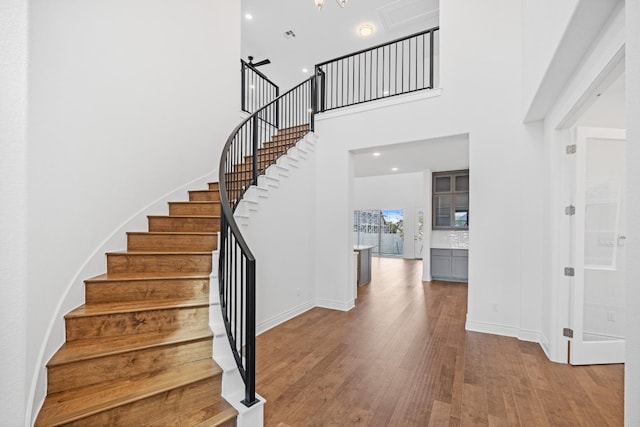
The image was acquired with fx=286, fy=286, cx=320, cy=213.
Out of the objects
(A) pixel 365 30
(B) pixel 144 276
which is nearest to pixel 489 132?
(A) pixel 365 30

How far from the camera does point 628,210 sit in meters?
1.19

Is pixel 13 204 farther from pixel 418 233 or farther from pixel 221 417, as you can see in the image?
pixel 418 233

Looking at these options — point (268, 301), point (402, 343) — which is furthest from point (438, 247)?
→ point (268, 301)

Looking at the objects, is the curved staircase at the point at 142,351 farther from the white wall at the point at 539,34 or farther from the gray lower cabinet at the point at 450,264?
the gray lower cabinet at the point at 450,264

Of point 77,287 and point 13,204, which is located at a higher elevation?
point 13,204

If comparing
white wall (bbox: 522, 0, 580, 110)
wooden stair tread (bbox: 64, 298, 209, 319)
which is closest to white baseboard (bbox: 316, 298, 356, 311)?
wooden stair tread (bbox: 64, 298, 209, 319)

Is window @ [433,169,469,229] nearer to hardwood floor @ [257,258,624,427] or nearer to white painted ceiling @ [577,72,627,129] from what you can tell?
hardwood floor @ [257,258,624,427]

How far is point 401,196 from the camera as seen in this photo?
11492mm

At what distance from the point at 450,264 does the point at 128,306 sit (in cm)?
666

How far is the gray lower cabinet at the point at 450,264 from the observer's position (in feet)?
22.4

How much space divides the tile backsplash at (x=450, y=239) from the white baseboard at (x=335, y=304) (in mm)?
3576

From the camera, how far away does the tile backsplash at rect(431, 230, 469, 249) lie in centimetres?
710

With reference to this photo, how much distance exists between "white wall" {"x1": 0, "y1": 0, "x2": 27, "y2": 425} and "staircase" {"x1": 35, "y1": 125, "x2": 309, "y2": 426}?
60 centimetres

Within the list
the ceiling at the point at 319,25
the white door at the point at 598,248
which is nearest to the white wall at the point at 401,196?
the ceiling at the point at 319,25
